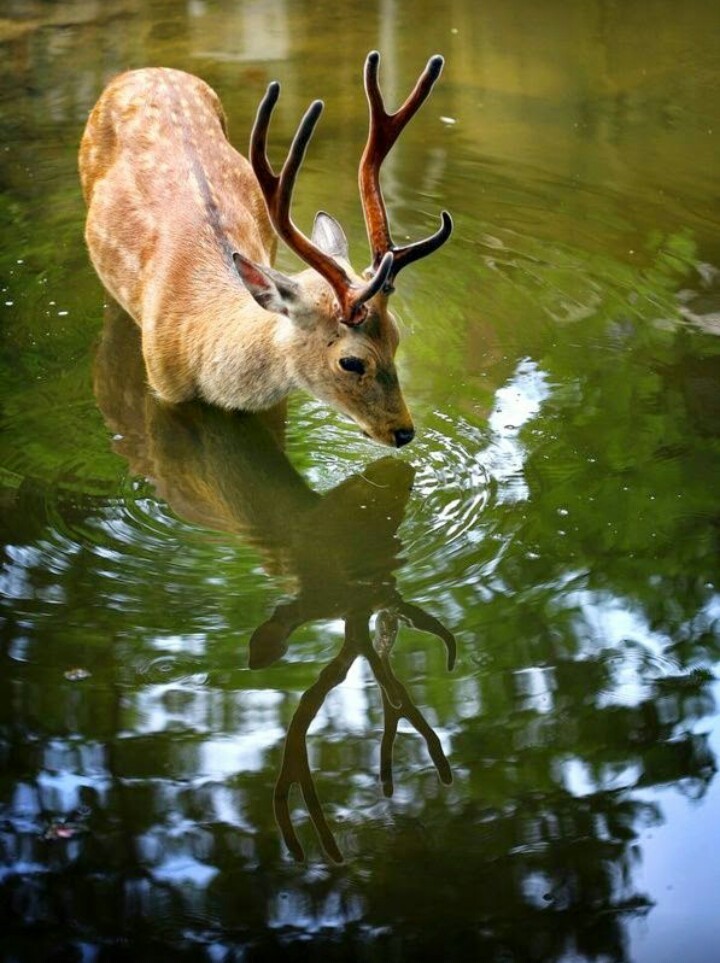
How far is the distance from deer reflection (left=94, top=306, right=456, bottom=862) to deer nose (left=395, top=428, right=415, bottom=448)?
158mm

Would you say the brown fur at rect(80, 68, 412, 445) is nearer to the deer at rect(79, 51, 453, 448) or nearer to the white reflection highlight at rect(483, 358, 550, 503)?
the deer at rect(79, 51, 453, 448)

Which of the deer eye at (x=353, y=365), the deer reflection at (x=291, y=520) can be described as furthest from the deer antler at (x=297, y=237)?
the deer reflection at (x=291, y=520)

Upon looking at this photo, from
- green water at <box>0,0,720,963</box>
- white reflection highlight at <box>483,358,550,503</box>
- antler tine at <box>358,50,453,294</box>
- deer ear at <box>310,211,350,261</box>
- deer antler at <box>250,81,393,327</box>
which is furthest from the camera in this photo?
deer ear at <box>310,211,350,261</box>

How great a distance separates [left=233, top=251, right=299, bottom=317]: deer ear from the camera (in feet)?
15.7

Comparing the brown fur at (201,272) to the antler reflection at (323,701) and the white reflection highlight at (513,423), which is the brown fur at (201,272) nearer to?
the white reflection highlight at (513,423)

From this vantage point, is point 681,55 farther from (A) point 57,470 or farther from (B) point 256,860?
(B) point 256,860

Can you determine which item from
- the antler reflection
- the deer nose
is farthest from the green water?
the deer nose

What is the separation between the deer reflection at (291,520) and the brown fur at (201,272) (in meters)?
0.15

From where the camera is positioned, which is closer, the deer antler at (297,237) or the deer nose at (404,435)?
the deer antler at (297,237)

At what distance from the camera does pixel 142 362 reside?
5.82 metres

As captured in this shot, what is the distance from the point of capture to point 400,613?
4.29 m

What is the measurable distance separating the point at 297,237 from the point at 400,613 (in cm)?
127

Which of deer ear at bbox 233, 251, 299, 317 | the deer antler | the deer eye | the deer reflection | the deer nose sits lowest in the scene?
the deer reflection

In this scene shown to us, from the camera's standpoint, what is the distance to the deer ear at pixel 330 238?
17.1ft
